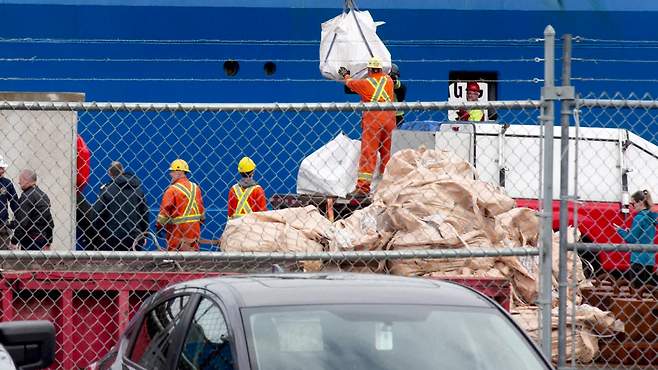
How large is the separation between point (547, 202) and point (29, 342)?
3.45 m

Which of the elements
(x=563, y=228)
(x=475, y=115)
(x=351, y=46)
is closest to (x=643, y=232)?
(x=475, y=115)

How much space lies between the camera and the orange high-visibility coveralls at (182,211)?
41.8 ft

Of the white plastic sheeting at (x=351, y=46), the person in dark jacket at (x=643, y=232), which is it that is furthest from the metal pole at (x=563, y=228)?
the white plastic sheeting at (x=351, y=46)

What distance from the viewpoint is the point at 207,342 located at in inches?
202

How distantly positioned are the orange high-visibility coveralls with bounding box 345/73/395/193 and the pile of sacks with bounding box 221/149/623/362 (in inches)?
101

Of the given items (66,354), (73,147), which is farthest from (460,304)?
(73,147)

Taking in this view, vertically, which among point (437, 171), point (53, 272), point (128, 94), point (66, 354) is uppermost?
point (128, 94)

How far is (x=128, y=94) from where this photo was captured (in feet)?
61.9

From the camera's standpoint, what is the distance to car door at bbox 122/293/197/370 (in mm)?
5402

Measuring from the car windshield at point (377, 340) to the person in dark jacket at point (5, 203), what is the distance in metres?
3.92

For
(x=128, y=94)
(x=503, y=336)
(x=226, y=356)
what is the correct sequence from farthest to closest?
1. (x=128, y=94)
2. (x=503, y=336)
3. (x=226, y=356)

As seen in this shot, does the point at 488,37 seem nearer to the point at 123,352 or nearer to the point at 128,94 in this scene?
the point at 128,94

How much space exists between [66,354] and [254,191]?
591 cm

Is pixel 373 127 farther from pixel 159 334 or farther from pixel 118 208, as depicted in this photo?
pixel 159 334
